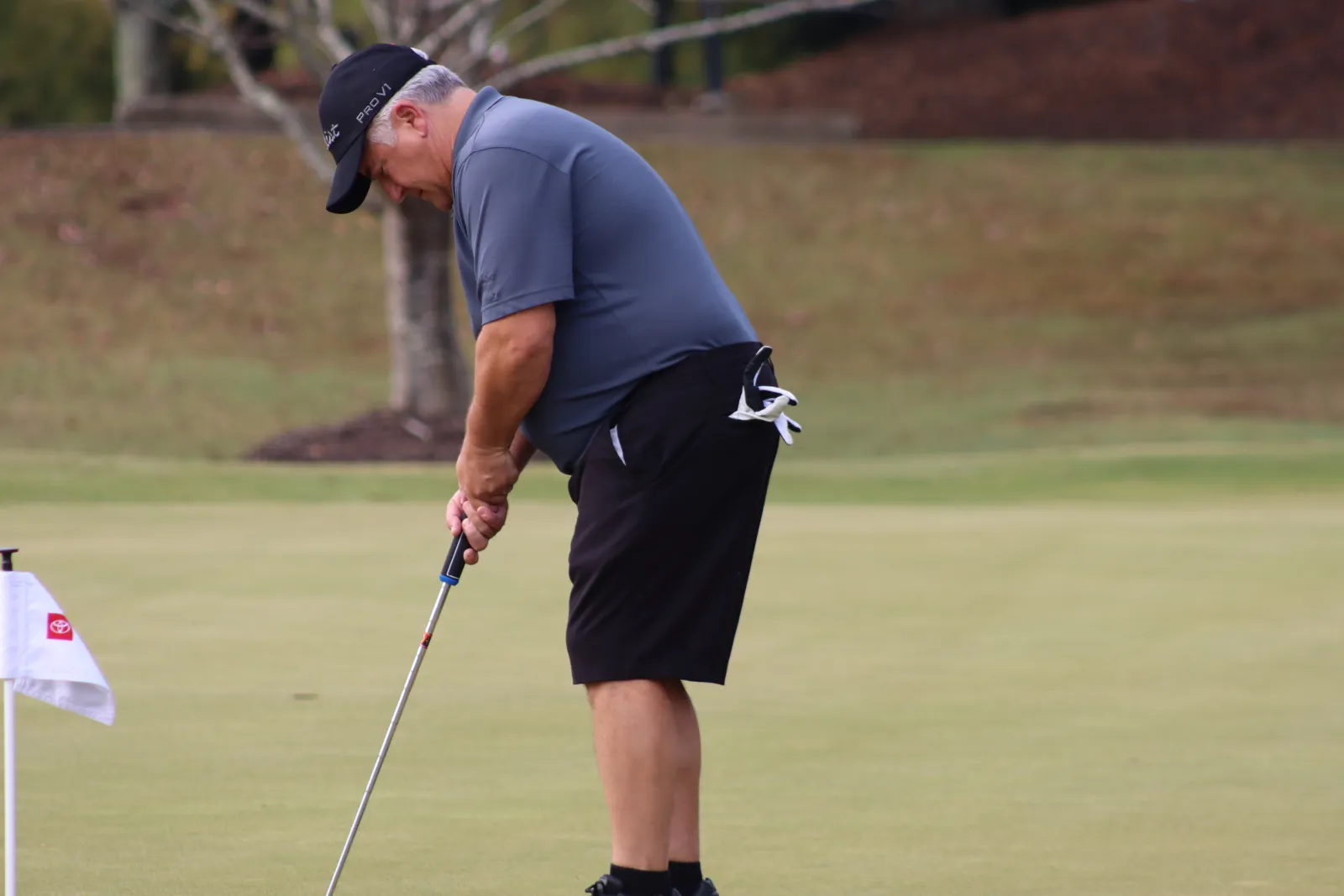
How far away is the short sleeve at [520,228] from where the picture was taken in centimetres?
353

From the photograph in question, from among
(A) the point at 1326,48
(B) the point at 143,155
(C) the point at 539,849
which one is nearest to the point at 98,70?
(B) the point at 143,155

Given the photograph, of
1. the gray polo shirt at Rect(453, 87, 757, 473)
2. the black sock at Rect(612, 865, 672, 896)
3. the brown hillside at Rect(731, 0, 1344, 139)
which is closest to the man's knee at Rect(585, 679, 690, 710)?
the black sock at Rect(612, 865, 672, 896)

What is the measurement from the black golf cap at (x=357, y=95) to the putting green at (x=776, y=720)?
4.63 ft

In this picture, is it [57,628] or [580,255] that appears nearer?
[57,628]

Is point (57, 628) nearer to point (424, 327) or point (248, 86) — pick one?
point (424, 327)

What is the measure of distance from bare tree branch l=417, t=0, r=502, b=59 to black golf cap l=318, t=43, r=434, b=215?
474 inches

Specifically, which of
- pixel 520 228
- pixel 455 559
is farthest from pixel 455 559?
pixel 520 228

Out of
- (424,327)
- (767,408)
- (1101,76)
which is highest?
(1101,76)

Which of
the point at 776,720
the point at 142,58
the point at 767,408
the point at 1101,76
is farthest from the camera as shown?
the point at 1101,76

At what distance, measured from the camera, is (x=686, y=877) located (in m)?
3.80

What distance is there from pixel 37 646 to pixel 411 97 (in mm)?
1169

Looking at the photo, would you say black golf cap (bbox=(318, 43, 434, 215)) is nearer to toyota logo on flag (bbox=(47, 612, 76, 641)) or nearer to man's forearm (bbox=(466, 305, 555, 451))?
man's forearm (bbox=(466, 305, 555, 451))

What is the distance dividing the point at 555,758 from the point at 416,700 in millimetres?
830

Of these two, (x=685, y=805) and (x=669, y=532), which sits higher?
(x=669, y=532)
